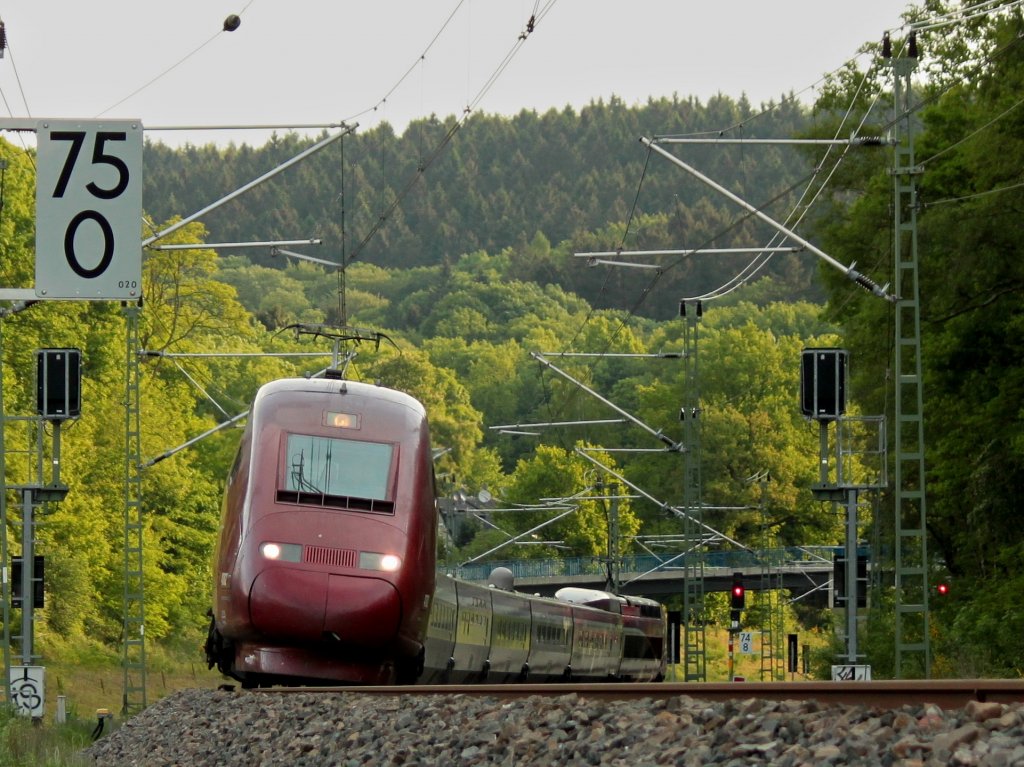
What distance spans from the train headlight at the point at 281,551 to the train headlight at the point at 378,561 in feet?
2.08

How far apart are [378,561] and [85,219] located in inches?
359

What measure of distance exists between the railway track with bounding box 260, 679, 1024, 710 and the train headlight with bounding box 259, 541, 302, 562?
5624 millimetres

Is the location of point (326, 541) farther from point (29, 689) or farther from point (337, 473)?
point (29, 689)

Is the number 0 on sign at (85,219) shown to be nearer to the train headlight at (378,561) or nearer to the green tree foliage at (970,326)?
the train headlight at (378,561)

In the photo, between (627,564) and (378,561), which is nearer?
(378,561)

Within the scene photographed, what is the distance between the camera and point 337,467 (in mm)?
20391

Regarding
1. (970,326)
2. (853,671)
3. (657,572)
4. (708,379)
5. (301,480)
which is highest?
(708,379)

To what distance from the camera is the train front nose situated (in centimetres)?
1950

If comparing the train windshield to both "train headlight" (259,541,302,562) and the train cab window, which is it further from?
"train headlight" (259,541,302,562)

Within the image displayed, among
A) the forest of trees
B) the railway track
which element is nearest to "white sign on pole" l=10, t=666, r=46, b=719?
the forest of trees

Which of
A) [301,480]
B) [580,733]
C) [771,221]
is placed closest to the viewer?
[580,733]

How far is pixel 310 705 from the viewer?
15938mm

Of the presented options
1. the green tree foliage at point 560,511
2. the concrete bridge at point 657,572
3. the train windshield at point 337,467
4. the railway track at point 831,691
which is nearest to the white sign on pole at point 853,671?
the train windshield at point 337,467

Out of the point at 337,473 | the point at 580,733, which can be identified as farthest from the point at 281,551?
the point at 580,733
